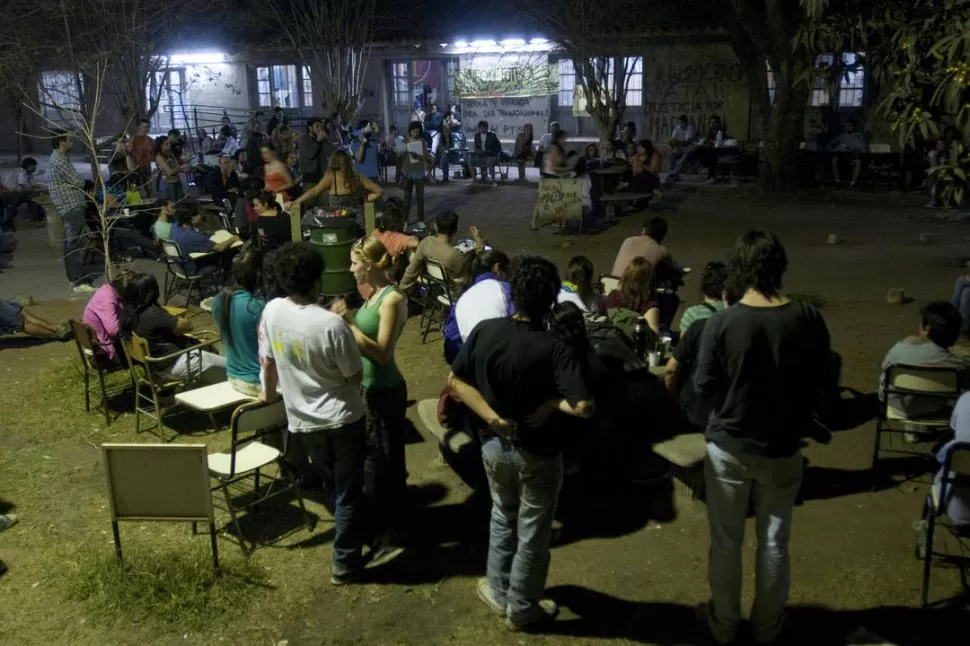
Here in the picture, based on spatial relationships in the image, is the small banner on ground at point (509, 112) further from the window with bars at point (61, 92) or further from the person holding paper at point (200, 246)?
the person holding paper at point (200, 246)

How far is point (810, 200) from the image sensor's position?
17062mm

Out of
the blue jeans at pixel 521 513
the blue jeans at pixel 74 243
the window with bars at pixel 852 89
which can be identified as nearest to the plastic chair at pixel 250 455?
the blue jeans at pixel 521 513

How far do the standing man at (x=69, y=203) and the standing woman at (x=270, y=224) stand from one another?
1919 millimetres

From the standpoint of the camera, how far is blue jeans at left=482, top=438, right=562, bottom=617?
398cm

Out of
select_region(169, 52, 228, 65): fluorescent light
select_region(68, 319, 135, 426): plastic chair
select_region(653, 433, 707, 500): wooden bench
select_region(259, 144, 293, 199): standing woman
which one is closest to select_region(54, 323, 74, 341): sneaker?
select_region(68, 319, 135, 426): plastic chair

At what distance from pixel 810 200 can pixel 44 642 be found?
15.4m

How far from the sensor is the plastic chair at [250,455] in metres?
4.94

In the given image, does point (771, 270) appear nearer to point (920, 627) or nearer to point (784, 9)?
point (920, 627)

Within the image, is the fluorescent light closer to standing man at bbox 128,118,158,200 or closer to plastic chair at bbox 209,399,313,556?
standing man at bbox 128,118,158,200

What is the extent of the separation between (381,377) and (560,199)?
389 inches

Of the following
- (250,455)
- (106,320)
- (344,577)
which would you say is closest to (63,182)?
(106,320)

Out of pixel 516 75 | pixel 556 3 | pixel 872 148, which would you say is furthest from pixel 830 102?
pixel 516 75

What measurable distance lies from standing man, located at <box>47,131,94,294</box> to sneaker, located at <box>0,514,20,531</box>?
516 cm

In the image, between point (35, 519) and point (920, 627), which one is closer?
point (920, 627)
